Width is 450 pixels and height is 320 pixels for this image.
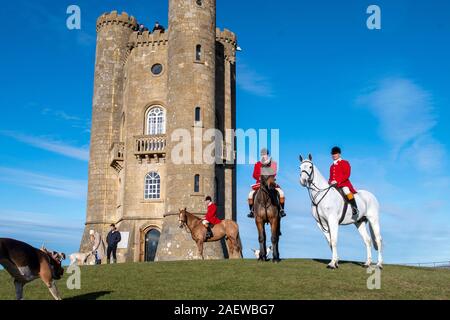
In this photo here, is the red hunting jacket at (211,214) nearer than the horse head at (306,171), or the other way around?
the horse head at (306,171)

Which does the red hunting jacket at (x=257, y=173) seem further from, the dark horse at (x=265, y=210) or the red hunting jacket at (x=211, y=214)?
the red hunting jacket at (x=211, y=214)

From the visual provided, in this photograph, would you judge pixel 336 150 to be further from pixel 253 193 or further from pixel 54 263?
pixel 54 263

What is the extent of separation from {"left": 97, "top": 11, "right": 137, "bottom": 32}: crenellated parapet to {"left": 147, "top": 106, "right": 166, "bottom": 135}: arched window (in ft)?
30.0

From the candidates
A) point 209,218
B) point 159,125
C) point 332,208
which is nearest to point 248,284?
point 332,208

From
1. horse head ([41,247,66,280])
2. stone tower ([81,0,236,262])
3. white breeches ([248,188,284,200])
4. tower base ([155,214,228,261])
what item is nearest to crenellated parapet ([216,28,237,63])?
stone tower ([81,0,236,262])

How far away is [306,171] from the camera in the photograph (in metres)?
16.3

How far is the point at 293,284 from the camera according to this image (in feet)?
45.6

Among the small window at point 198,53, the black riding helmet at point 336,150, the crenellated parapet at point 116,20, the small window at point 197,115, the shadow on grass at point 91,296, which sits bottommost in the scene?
the shadow on grass at point 91,296

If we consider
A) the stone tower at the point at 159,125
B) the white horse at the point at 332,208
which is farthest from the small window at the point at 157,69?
the white horse at the point at 332,208

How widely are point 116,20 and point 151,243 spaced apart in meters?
19.7

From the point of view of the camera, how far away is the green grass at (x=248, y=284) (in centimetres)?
1270

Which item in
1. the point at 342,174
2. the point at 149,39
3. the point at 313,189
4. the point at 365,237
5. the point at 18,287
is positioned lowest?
the point at 18,287

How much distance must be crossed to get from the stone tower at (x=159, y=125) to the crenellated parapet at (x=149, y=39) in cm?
9

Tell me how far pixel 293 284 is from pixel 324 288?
91 cm
